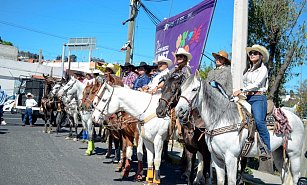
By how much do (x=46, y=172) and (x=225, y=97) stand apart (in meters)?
5.19

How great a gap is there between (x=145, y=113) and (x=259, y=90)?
2668 millimetres

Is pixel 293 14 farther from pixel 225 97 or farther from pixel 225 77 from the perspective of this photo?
pixel 225 97

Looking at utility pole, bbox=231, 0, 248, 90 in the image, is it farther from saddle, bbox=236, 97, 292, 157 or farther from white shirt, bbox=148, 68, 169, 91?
saddle, bbox=236, 97, 292, 157

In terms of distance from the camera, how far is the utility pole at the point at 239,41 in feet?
27.6

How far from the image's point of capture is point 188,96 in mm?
5672

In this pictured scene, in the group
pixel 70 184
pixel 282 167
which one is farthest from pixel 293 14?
pixel 70 184

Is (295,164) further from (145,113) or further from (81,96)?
(81,96)

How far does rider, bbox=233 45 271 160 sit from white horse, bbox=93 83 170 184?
212 centimetres

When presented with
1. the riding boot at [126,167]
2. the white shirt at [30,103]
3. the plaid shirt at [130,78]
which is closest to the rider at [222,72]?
the riding boot at [126,167]

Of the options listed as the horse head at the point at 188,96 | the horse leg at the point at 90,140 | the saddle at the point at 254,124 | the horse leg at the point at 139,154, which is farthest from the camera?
the horse leg at the point at 90,140

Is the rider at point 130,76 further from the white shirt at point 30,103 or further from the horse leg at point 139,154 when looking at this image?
the white shirt at point 30,103

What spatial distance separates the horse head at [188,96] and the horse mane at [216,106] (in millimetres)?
98

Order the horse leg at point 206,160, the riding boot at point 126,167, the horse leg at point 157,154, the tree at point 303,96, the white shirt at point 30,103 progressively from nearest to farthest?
the horse leg at point 206,160, the horse leg at point 157,154, the riding boot at point 126,167, the white shirt at point 30,103, the tree at point 303,96

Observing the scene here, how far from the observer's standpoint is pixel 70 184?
25.2 feet
